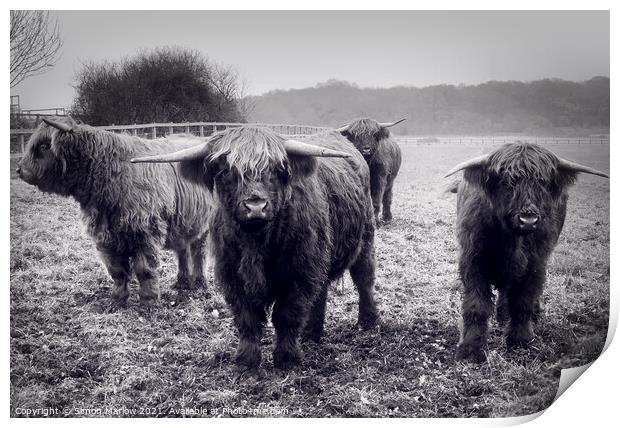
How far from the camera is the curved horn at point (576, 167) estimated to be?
9.44 ft

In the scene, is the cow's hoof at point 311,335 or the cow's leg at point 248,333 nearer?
the cow's leg at point 248,333

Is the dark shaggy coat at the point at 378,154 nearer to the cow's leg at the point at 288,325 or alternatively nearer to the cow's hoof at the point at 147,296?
the cow's leg at the point at 288,325

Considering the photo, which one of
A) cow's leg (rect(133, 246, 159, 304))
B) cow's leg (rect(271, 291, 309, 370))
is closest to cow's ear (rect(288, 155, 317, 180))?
cow's leg (rect(271, 291, 309, 370))

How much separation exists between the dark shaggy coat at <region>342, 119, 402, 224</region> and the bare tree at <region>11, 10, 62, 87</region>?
2.13m

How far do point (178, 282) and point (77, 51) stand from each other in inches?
80.3

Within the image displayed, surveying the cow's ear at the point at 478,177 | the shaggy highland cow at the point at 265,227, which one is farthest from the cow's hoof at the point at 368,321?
the cow's ear at the point at 478,177

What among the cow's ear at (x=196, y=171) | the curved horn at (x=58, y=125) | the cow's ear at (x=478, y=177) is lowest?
the cow's ear at (x=478, y=177)

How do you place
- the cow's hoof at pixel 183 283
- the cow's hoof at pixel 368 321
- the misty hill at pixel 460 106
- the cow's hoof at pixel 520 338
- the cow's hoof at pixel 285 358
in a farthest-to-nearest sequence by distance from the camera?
the cow's hoof at pixel 183 283, the cow's hoof at pixel 368 321, the misty hill at pixel 460 106, the cow's hoof at pixel 520 338, the cow's hoof at pixel 285 358

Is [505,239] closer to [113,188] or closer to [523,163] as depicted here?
[523,163]

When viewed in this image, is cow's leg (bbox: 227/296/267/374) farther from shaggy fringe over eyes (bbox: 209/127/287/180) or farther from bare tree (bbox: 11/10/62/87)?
bare tree (bbox: 11/10/62/87)

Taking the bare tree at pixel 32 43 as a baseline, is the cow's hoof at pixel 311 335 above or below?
below

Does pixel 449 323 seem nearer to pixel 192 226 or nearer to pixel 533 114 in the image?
pixel 533 114

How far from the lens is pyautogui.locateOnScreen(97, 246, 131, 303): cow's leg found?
12.8 ft

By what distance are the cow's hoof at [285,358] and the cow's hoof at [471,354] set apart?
0.96 m
